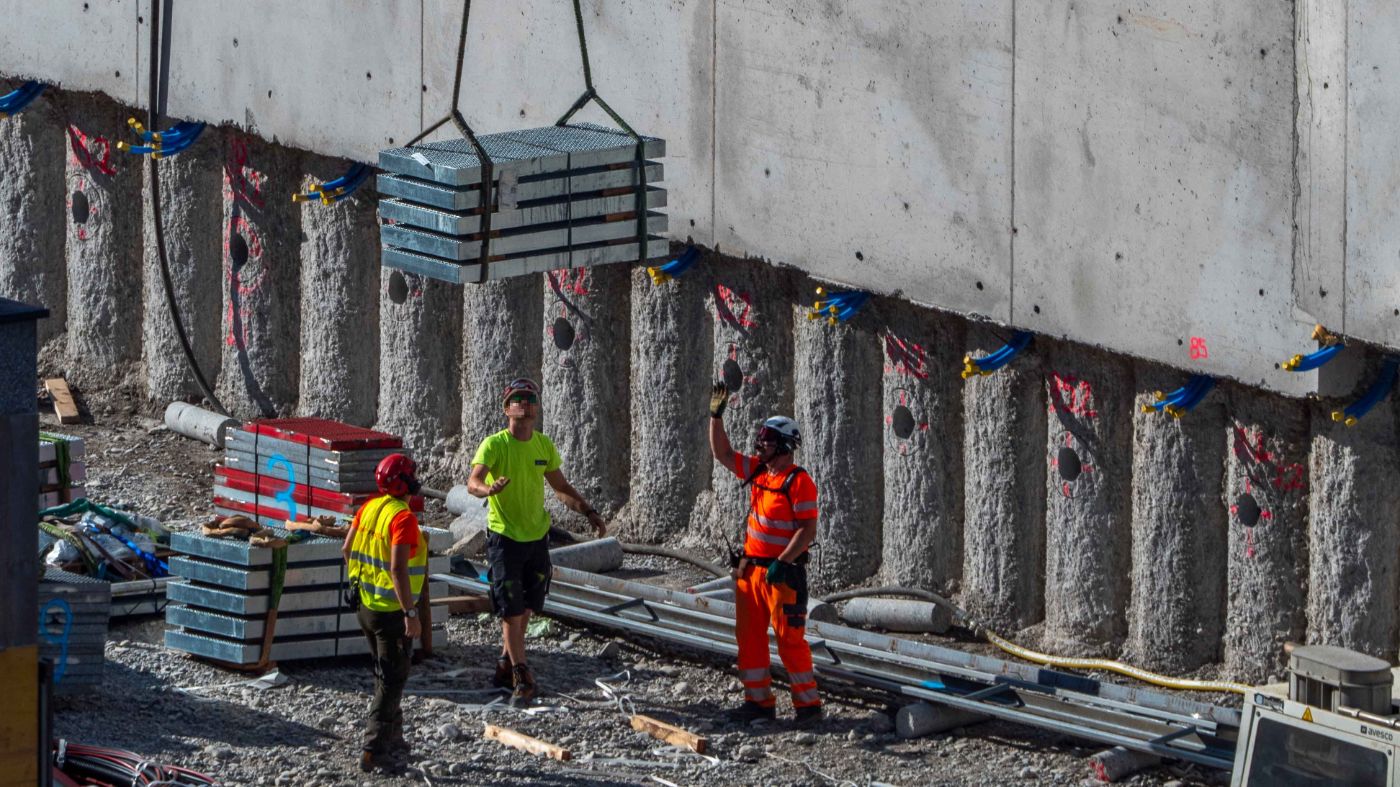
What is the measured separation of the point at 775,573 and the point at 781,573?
38 millimetres

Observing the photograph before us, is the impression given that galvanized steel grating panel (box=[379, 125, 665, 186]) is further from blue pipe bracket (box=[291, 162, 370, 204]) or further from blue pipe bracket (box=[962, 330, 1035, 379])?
blue pipe bracket (box=[291, 162, 370, 204])

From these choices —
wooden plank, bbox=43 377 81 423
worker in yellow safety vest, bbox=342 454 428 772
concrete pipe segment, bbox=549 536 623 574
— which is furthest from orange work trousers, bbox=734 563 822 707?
wooden plank, bbox=43 377 81 423

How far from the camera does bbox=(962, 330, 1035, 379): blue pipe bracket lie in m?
14.1

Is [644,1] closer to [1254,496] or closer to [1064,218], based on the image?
[1064,218]

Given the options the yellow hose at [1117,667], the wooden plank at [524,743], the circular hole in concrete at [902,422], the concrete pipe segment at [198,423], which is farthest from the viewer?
the concrete pipe segment at [198,423]

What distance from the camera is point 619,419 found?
16484 mm

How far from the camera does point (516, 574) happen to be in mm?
13016

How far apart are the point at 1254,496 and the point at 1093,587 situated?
1.15m

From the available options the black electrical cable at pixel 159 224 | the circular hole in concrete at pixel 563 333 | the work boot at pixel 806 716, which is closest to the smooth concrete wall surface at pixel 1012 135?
the circular hole in concrete at pixel 563 333

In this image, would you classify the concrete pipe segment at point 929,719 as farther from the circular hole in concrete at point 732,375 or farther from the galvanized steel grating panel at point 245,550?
the circular hole in concrete at point 732,375

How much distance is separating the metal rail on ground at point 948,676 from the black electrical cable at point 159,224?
4.67m

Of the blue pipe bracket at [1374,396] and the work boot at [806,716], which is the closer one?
the blue pipe bracket at [1374,396]

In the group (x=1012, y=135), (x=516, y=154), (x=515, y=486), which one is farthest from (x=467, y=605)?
(x=1012, y=135)

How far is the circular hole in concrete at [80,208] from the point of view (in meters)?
19.8
